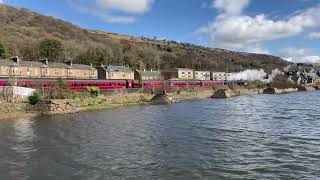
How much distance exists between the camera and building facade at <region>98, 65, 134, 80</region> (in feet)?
368

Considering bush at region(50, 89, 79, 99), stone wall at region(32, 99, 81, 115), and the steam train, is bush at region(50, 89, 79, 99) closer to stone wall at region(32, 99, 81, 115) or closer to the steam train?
stone wall at region(32, 99, 81, 115)

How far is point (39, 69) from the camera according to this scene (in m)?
93.1

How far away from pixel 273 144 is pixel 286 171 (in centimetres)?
747

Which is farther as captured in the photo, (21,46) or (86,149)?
(21,46)

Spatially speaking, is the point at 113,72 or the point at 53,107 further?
the point at 113,72

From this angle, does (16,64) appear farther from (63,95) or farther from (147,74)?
(147,74)

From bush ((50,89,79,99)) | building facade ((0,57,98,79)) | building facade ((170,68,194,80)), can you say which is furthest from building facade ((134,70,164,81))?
bush ((50,89,79,99))

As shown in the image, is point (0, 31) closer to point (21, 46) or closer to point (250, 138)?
point (21, 46)

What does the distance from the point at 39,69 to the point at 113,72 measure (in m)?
26.1

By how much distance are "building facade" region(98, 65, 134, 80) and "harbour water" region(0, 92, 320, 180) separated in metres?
71.9

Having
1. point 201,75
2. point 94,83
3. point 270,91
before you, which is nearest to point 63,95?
point 94,83

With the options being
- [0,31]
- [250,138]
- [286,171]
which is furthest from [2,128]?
[0,31]

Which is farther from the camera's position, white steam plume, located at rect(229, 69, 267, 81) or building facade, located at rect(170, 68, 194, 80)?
white steam plume, located at rect(229, 69, 267, 81)

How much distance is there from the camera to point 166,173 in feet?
65.1
